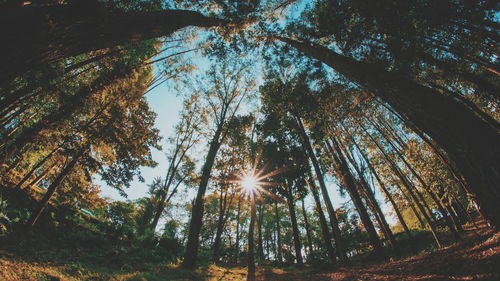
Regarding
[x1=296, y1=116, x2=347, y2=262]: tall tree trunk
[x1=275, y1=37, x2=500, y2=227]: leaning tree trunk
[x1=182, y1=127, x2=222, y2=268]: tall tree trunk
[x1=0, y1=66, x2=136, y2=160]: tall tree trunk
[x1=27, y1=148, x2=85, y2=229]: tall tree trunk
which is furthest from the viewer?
[x1=296, y1=116, x2=347, y2=262]: tall tree trunk

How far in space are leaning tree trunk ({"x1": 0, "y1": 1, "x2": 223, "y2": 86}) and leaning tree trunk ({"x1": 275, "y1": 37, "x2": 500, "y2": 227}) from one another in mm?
3937

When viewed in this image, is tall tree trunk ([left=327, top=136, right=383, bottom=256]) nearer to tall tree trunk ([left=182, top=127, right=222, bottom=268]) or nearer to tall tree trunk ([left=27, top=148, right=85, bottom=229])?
tall tree trunk ([left=182, top=127, right=222, bottom=268])

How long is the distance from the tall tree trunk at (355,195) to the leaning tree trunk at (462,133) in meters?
9.11

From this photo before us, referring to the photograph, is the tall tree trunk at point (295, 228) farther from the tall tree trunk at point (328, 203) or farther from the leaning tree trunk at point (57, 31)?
the leaning tree trunk at point (57, 31)

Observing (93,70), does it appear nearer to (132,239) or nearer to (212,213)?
(132,239)

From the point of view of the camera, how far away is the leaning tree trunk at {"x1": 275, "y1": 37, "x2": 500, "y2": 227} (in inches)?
74.6

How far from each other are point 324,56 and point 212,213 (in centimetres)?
3122

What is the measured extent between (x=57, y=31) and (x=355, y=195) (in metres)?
12.6

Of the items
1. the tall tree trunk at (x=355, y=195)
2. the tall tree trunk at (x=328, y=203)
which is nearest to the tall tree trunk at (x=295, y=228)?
the tall tree trunk at (x=328, y=203)

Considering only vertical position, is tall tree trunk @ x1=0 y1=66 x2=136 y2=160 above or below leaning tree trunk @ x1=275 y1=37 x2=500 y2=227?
above

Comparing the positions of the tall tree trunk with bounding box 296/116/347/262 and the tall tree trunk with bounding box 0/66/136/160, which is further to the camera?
the tall tree trunk with bounding box 296/116/347/262

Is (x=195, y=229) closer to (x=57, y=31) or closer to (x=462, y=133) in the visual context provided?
(x=57, y=31)

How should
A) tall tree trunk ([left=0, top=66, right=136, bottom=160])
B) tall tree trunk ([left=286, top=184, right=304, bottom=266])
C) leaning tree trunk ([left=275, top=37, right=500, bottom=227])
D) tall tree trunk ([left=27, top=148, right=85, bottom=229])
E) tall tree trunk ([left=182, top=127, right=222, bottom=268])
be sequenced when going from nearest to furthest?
leaning tree trunk ([left=275, top=37, right=500, bottom=227]), tall tree trunk ([left=0, top=66, right=136, bottom=160]), tall tree trunk ([left=27, top=148, right=85, bottom=229]), tall tree trunk ([left=182, top=127, right=222, bottom=268]), tall tree trunk ([left=286, top=184, right=304, bottom=266])

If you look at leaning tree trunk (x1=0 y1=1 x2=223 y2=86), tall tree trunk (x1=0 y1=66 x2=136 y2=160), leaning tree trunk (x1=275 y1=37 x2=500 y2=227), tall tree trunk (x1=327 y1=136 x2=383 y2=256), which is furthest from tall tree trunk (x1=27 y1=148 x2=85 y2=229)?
tall tree trunk (x1=327 y1=136 x2=383 y2=256)
